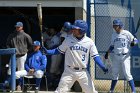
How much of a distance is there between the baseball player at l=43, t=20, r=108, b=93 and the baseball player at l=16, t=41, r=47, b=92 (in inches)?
104

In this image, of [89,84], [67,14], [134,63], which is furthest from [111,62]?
[67,14]

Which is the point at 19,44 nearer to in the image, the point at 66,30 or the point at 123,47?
the point at 66,30

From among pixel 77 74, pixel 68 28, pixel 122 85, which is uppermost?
pixel 68 28

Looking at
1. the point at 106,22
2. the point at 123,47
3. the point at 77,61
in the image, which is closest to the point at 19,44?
the point at 106,22

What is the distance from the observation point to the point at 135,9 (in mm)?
12000

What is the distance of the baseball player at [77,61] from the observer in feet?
28.0

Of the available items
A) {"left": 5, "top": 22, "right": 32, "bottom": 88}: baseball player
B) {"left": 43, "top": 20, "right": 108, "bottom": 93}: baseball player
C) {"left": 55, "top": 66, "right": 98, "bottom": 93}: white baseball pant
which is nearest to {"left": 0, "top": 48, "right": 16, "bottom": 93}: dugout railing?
{"left": 5, "top": 22, "right": 32, "bottom": 88}: baseball player

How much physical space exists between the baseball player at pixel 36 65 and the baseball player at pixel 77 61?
264 cm

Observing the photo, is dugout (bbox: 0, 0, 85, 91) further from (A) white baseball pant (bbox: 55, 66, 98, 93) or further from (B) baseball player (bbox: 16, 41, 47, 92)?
(A) white baseball pant (bbox: 55, 66, 98, 93)

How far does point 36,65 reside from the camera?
11.4 m

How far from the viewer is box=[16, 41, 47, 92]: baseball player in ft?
36.9

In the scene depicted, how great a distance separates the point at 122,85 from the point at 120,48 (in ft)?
4.91

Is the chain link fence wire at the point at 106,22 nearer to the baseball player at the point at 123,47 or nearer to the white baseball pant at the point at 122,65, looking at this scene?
the white baseball pant at the point at 122,65

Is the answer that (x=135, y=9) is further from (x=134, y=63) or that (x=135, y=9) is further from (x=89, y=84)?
(x=89, y=84)
